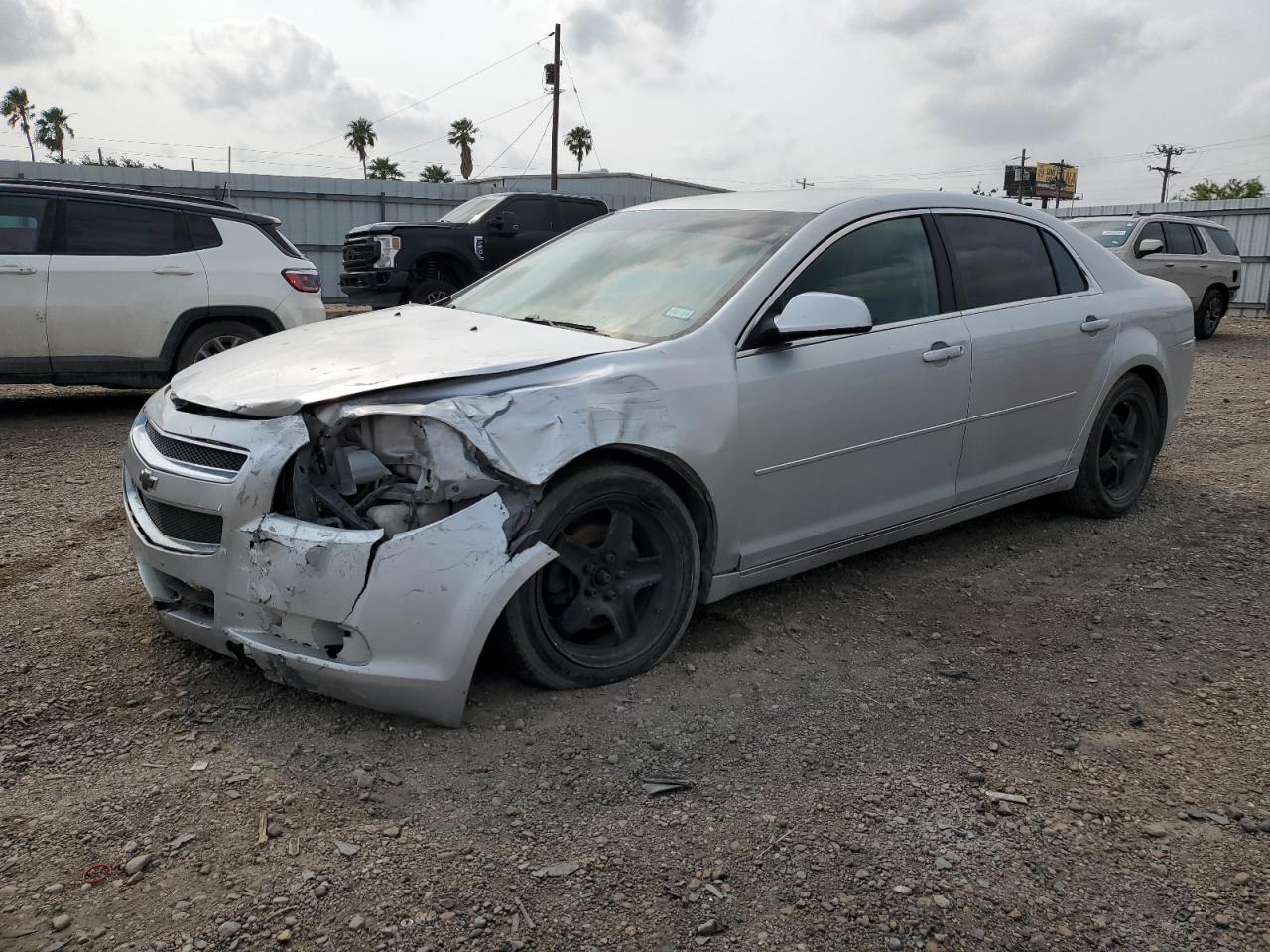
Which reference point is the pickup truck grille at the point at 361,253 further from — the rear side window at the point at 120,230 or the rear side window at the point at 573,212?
the rear side window at the point at 120,230

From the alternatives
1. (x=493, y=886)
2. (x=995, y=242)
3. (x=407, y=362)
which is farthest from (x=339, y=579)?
(x=995, y=242)

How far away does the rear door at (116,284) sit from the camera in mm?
7418

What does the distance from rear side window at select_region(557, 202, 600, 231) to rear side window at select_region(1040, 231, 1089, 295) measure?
10.9 metres

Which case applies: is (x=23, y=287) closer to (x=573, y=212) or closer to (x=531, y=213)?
(x=531, y=213)

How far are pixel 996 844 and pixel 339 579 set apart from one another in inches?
71.9

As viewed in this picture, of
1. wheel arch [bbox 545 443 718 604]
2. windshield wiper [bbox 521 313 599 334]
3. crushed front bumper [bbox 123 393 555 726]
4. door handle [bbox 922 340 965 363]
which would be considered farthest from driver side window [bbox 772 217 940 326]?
crushed front bumper [bbox 123 393 555 726]

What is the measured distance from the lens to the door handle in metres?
4.11

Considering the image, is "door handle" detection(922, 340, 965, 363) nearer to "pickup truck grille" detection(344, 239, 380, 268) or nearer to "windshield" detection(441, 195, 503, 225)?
"pickup truck grille" detection(344, 239, 380, 268)

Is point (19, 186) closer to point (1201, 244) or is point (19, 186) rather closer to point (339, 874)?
point (339, 874)

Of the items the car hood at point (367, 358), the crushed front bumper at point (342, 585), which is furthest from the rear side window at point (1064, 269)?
the crushed front bumper at point (342, 585)

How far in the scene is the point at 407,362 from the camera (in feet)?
10.6

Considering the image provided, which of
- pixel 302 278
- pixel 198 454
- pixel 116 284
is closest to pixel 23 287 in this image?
pixel 116 284

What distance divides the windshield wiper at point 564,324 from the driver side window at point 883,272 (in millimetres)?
701

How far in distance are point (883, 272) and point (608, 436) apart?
1595mm
